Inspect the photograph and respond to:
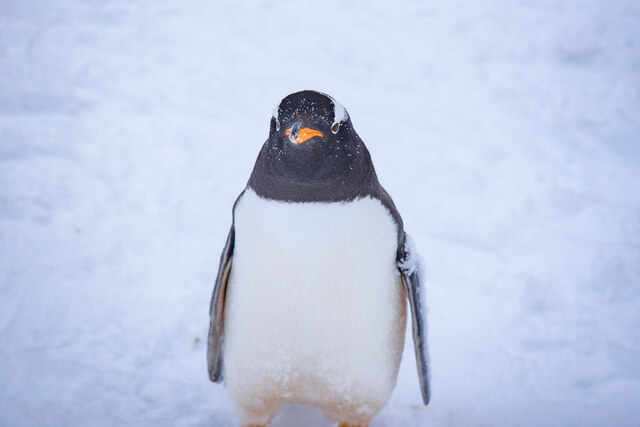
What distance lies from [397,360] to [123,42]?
105 inches

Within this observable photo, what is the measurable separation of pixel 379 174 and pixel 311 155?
1439 millimetres

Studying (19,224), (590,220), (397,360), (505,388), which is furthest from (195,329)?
(590,220)

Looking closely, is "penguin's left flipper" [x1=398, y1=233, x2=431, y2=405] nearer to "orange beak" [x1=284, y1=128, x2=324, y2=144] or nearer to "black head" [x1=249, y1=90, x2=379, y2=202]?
"black head" [x1=249, y1=90, x2=379, y2=202]

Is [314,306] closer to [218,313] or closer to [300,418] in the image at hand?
[218,313]

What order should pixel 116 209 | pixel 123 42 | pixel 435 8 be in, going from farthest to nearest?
1. pixel 435 8
2. pixel 123 42
3. pixel 116 209

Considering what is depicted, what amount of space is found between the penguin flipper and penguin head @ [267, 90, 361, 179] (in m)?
0.30

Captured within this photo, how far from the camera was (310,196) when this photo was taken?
121 centimetres

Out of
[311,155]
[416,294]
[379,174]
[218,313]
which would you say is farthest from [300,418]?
[379,174]

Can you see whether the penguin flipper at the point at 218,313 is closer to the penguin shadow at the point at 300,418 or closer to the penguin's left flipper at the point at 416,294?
the penguin shadow at the point at 300,418

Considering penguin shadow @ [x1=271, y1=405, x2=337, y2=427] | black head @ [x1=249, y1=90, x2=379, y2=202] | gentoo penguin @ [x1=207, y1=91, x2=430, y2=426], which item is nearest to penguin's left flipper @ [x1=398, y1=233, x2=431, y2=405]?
gentoo penguin @ [x1=207, y1=91, x2=430, y2=426]

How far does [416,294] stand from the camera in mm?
1334

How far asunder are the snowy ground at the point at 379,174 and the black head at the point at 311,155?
74cm

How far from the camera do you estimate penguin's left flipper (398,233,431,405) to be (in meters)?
1.33

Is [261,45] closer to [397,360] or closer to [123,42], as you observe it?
[123,42]
